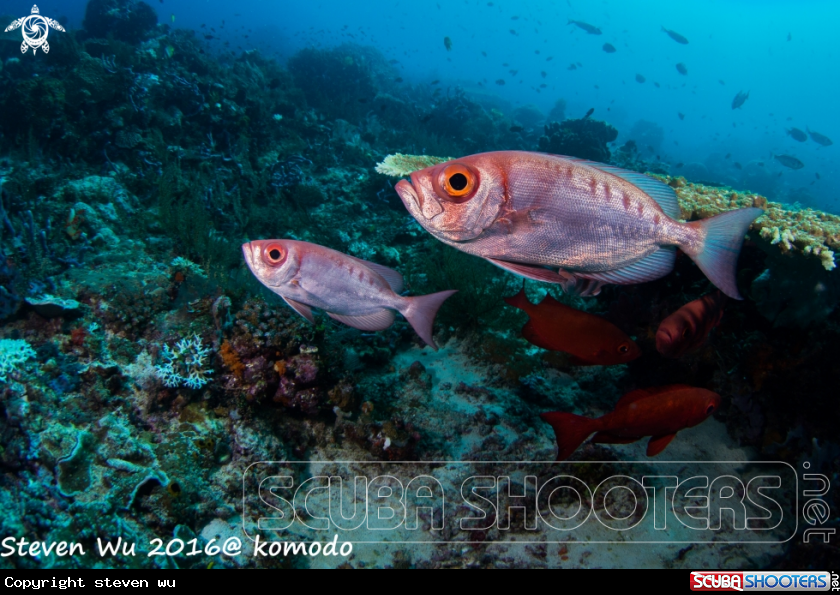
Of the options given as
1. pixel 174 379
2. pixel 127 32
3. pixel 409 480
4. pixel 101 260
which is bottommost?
pixel 409 480

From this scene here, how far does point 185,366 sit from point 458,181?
10.1 feet

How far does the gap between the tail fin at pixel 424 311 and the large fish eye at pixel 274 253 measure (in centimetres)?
85

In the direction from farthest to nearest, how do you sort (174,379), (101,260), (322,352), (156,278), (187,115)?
(187,115) < (101,260) < (156,278) < (322,352) < (174,379)

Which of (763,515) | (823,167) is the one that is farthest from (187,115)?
(823,167)

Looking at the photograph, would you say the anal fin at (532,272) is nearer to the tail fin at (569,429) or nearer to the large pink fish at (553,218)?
the large pink fish at (553,218)

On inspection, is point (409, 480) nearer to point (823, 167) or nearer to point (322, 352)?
point (322, 352)

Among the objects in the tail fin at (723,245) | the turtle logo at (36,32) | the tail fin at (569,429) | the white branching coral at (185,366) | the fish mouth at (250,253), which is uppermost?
the turtle logo at (36,32)

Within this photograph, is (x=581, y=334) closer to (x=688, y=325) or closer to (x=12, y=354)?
(x=688, y=325)

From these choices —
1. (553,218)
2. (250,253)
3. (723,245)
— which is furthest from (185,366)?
(723,245)

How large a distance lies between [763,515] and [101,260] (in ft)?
24.5

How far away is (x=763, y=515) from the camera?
3031 millimetres

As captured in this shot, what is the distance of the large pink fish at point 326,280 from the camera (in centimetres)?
230

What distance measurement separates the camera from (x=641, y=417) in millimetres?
2373
